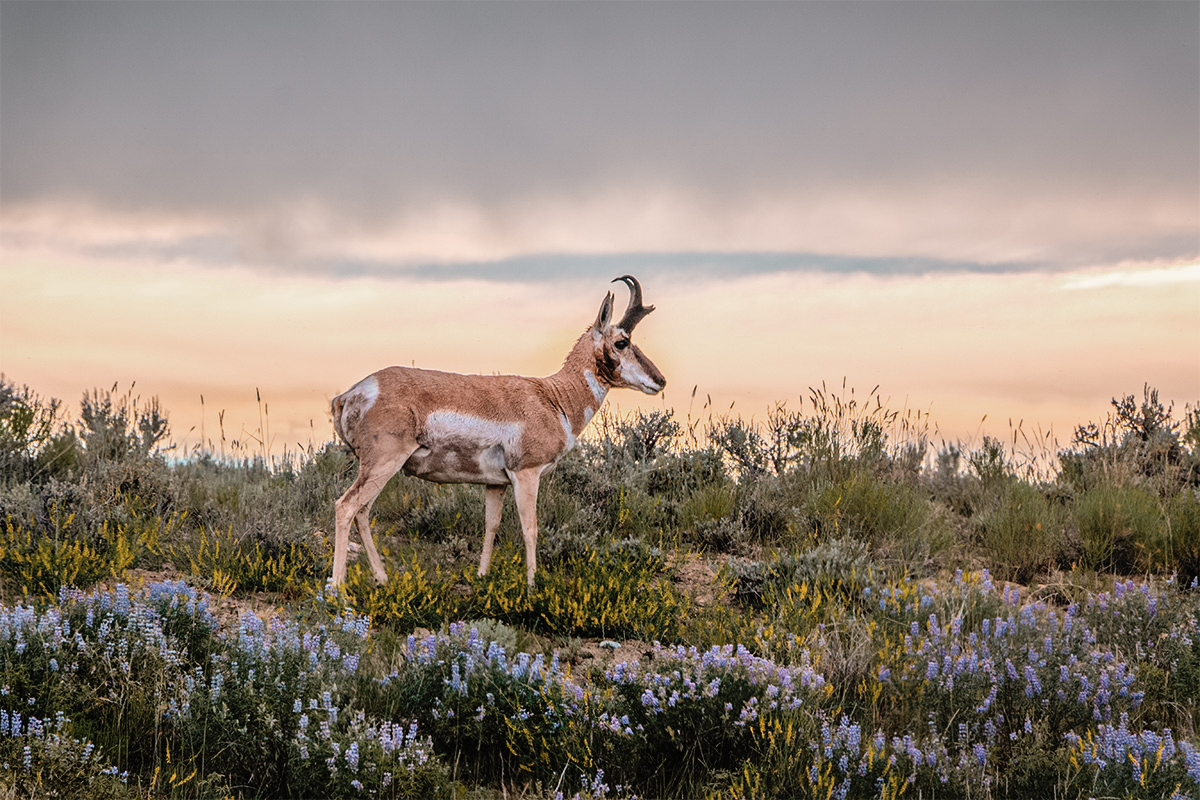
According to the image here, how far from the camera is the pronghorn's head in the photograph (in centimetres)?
1013

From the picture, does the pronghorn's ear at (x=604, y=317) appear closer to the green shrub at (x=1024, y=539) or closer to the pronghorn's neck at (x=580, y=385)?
the pronghorn's neck at (x=580, y=385)

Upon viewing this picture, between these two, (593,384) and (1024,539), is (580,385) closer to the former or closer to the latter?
(593,384)

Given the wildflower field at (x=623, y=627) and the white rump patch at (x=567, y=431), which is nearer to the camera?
the wildflower field at (x=623, y=627)

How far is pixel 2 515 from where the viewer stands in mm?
10180

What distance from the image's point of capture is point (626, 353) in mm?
10188

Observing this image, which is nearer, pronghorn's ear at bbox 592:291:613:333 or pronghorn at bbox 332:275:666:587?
pronghorn at bbox 332:275:666:587

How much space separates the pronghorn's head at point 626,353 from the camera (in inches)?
399

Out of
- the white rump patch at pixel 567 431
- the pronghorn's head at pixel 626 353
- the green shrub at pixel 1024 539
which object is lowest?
the green shrub at pixel 1024 539

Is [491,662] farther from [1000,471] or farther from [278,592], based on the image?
[1000,471]

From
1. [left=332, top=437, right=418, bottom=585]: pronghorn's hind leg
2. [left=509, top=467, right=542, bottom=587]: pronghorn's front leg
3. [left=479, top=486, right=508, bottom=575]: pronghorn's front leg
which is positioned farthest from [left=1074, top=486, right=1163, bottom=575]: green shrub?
[left=332, top=437, right=418, bottom=585]: pronghorn's hind leg

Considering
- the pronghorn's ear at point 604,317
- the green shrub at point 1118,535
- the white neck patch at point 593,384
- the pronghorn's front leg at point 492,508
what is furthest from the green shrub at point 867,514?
the pronghorn's front leg at point 492,508

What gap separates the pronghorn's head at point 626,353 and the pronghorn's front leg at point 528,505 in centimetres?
141

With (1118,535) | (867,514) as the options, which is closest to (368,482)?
(867,514)

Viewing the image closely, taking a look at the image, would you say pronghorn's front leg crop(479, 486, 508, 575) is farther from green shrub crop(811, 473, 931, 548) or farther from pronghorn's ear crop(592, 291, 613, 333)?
green shrub crop(811, 473, 931, 548)
